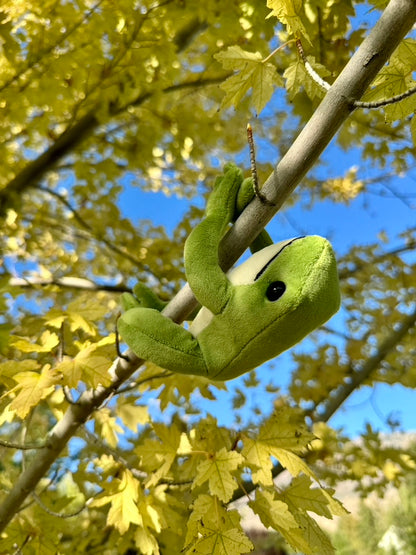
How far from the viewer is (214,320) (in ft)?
2.75

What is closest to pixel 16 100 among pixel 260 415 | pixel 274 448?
pixel 274 448

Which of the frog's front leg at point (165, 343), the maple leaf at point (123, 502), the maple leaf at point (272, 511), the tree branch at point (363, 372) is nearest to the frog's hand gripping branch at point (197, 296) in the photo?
the frog's front leg at point (165, 343)

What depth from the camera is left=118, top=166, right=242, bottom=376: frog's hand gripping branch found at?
816mm

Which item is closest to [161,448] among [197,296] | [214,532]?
[214,532]

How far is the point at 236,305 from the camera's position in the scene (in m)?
0.80

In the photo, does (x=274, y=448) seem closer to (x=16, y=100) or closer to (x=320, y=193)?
(x=16, y=100)

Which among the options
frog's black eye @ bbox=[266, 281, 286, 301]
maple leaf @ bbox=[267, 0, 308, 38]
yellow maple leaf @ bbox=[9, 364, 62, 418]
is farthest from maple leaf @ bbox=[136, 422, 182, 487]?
maple leaf @ bbox=[267, 0, 308, 38]

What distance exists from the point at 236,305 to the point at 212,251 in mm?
110

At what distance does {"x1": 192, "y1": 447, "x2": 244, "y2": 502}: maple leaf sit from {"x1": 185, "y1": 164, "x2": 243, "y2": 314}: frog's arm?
0.38 meters

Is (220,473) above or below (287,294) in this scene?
below

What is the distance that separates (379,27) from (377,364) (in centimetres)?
166

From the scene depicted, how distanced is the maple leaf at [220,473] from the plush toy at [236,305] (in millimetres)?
228

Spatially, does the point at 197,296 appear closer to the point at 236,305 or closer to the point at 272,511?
the point at 236,305

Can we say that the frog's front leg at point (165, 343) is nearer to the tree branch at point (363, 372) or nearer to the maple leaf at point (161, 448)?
the maple leaf at point (161, 448)
